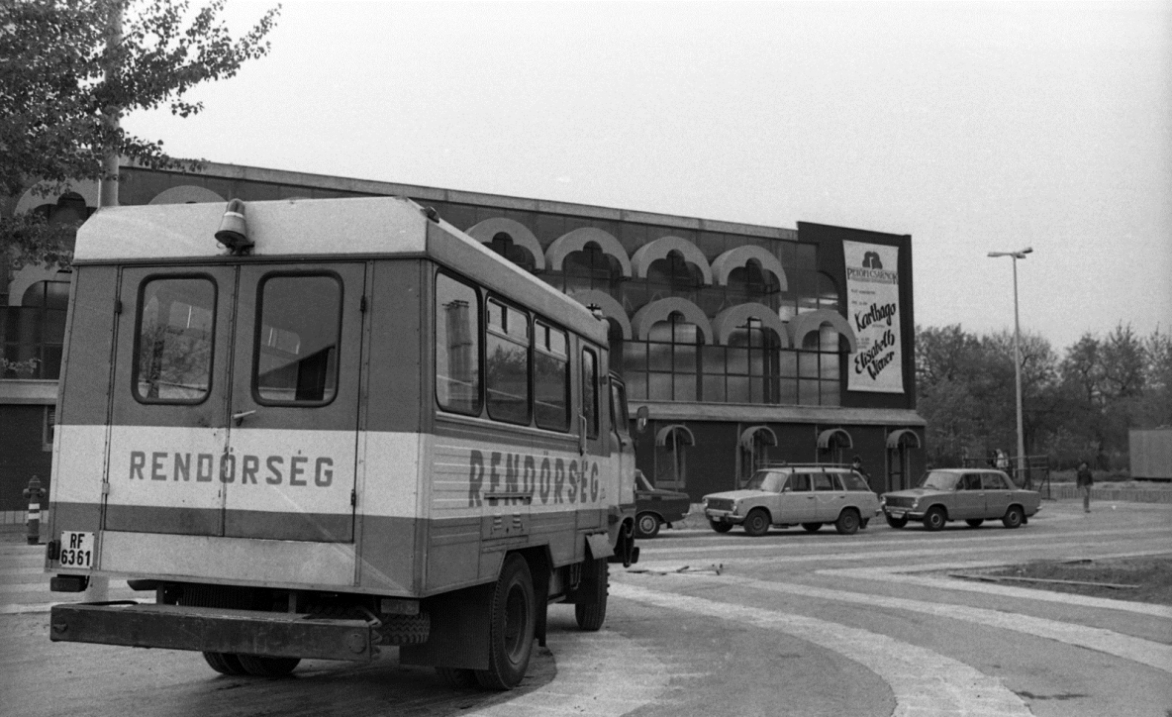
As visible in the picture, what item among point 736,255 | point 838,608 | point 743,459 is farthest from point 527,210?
point 838,608

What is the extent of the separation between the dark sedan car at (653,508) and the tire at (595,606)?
1338 cm

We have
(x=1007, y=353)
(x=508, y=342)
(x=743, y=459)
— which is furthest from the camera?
(x=1007, y=353)

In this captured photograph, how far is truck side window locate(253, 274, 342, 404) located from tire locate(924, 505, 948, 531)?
83.1 ft

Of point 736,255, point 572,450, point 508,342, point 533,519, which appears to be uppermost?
point 736,255

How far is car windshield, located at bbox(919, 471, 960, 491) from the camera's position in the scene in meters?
29.5

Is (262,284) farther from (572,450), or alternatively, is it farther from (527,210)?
(527,210)

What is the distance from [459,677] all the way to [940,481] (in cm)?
2483

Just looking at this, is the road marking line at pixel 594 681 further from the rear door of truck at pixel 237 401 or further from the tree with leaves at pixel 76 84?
the tree with leaves at pixel 76 84

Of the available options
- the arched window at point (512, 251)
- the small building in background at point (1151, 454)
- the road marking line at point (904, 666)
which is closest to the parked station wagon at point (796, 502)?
the arched window at point (512, 251)

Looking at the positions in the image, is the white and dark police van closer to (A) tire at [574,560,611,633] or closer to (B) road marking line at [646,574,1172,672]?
(A) tire at [574,560,611,633]

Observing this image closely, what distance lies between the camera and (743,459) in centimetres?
3819

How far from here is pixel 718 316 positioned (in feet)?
125

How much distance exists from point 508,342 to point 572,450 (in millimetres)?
1886

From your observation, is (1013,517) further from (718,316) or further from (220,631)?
(220,631)
